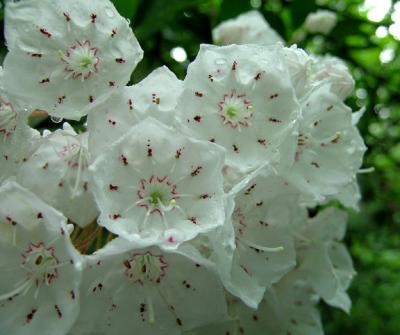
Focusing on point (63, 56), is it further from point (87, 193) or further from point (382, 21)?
point (382, 21)

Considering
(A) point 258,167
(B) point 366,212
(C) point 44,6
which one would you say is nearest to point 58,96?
(C) point 44,6

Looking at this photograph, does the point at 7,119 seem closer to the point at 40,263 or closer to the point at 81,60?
the point at 81,60

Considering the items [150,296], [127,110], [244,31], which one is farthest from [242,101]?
[244,31]

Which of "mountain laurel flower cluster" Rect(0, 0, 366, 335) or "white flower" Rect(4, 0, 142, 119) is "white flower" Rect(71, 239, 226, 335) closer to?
"mountain laurel flower cluster" Rect(0, 0, 366, 335)

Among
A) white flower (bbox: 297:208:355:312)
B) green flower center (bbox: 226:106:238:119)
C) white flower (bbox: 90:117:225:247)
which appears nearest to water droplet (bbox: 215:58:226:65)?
green flower center (bbox: 226:106:238:119)

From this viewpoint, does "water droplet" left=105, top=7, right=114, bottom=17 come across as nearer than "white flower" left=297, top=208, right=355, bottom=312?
Yes

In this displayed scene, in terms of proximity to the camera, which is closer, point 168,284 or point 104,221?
point 104,221
